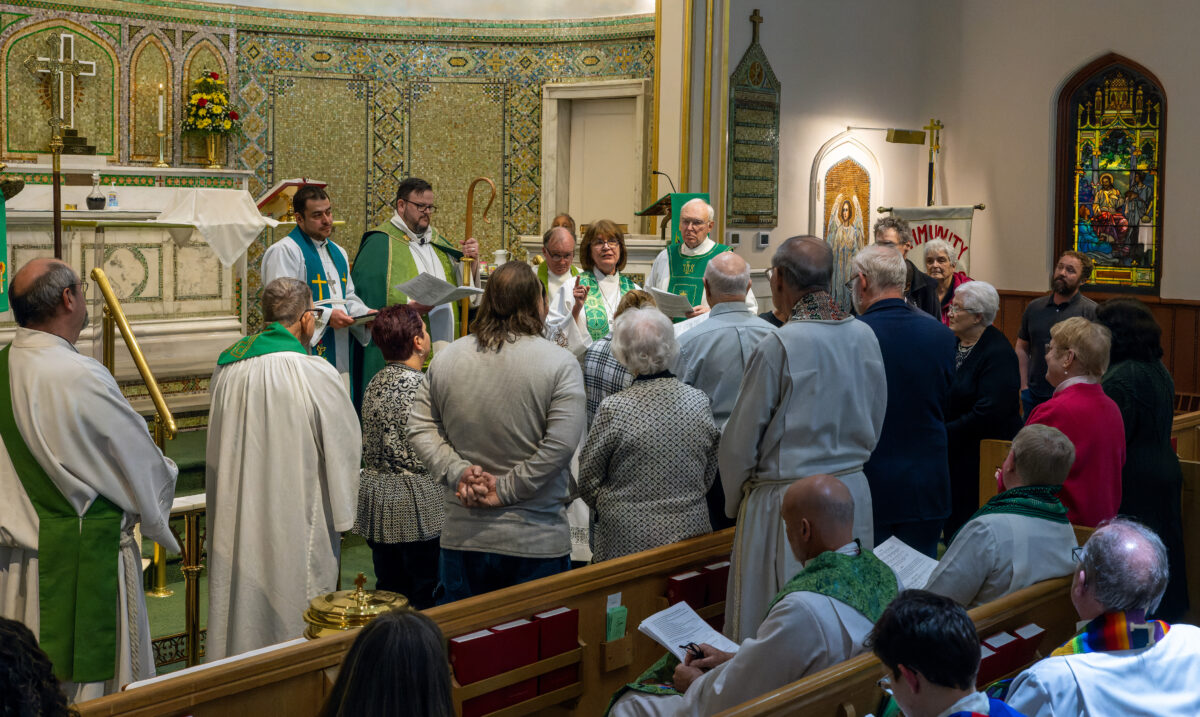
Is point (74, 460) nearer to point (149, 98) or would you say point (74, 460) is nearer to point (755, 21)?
point (755, 21)

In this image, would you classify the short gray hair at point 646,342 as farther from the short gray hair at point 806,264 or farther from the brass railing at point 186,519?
the brass railing at point 186,519

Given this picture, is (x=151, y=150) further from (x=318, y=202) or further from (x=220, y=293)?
(x=318, y=202)

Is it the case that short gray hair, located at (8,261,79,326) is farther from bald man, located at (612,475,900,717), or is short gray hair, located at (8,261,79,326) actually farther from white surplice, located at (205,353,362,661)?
bald man, located at (612,475,900,717)

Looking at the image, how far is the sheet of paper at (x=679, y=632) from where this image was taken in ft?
9.59

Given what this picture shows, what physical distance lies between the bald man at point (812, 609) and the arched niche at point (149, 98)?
951 cm

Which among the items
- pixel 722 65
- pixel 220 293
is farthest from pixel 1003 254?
pixel 220 293

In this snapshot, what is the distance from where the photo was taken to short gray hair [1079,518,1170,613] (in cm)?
252

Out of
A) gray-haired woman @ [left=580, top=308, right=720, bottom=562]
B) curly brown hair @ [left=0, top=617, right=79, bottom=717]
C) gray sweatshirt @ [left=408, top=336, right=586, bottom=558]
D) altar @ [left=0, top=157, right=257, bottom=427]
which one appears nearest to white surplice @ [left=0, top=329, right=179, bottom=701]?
gray sweatshirt @ [left=408, top=336, right=586, bottom=558]

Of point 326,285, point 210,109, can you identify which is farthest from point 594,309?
point 210,109

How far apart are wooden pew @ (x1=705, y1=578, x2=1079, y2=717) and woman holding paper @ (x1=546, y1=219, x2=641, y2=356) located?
3.42m

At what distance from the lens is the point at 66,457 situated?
3.40 metres

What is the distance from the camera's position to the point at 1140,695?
8.07 feet

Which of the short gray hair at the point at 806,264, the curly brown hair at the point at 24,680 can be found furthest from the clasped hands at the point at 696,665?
the curly brown hair at the point at 24,680

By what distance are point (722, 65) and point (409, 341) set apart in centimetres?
629
